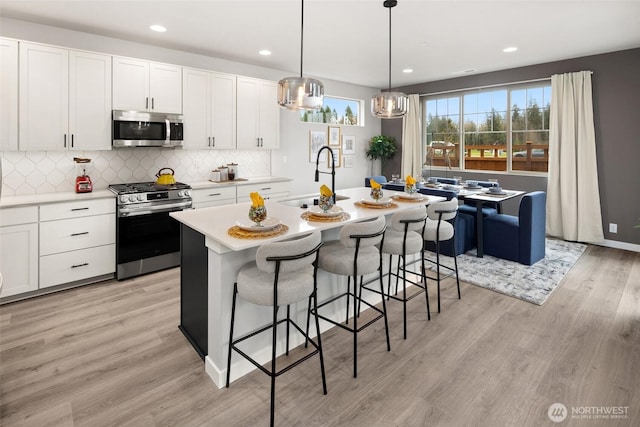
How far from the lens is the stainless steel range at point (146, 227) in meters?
3.94

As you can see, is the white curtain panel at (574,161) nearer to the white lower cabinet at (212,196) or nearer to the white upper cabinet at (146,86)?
the white lower cabinet at (212,196)

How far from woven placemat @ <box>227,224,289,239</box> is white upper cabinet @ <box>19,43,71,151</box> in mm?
2778

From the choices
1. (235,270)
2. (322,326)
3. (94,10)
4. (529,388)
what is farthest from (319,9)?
(529,388)

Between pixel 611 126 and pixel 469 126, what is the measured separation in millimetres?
2214

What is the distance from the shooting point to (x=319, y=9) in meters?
3.54

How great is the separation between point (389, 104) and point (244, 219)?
187 centimetres

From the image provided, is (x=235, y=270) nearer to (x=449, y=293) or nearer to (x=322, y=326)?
(x=322, y=326)

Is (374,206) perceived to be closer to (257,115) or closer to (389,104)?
(389,104)

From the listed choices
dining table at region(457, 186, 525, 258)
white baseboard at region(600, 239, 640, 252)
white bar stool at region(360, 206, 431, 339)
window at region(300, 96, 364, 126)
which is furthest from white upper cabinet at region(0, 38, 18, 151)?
white baseboard at region(600, 239, 640, 252)

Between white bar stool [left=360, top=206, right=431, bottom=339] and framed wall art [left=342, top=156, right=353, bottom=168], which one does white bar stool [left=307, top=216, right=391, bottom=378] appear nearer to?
white bar stool [left=360, top=206, right=431, bottom=339]

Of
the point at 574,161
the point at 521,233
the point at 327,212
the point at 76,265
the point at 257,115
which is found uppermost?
the point at 257,115

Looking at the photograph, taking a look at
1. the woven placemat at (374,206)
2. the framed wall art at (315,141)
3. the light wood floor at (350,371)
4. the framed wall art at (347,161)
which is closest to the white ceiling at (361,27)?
the framed wall art at (315,141)

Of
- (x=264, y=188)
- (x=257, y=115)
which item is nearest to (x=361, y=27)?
(x=257, y=115)

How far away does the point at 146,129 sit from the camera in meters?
4.31
